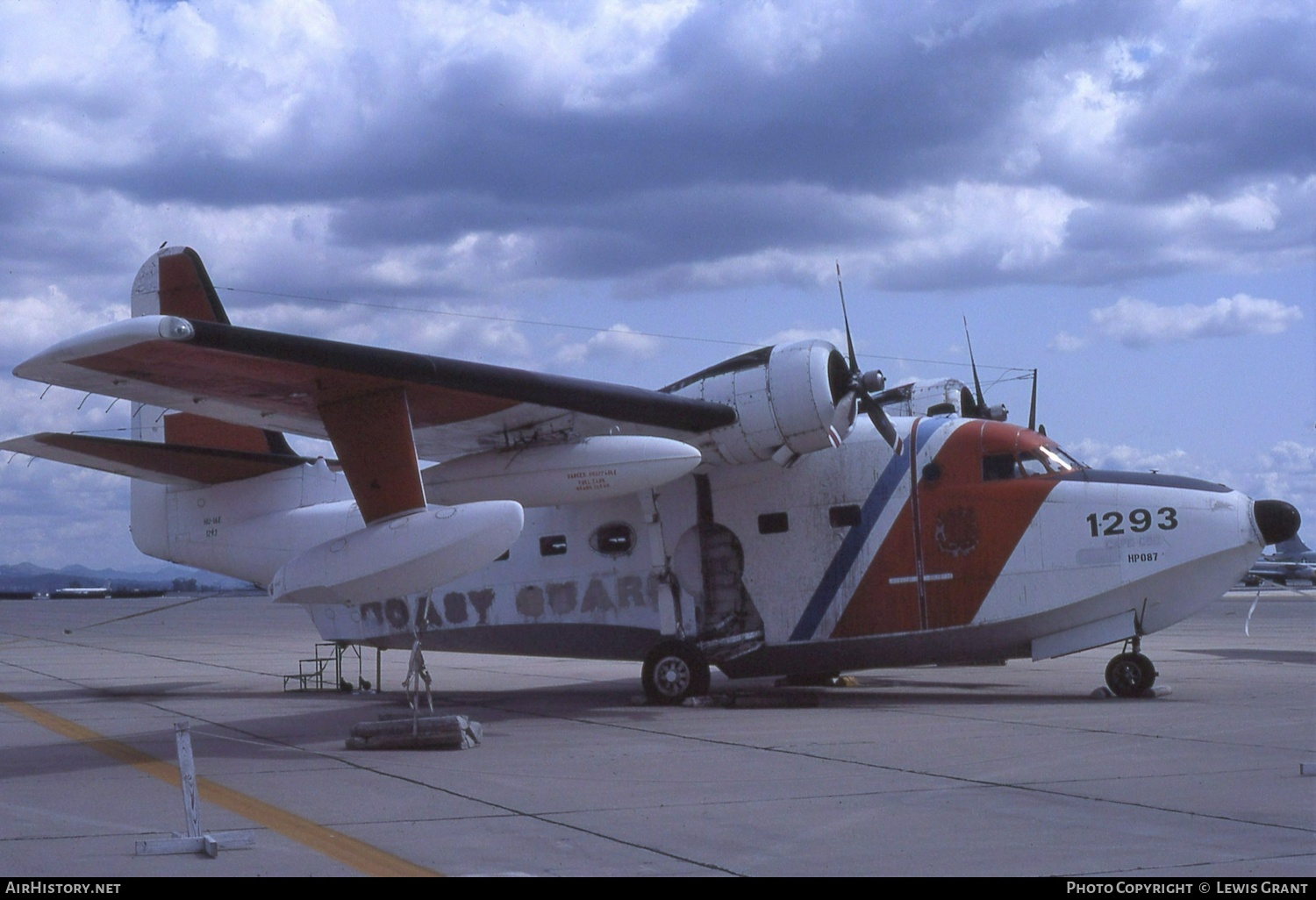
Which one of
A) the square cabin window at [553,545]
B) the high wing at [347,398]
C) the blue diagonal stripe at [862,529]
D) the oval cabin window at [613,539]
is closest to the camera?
the high wing at [347,398]

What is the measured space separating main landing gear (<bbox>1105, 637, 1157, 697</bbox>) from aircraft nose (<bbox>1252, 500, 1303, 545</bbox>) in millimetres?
1879

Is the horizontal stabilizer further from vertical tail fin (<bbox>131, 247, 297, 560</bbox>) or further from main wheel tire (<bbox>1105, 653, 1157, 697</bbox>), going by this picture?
main wheel tire (<bbox>1105, 653, 1157, 697</bbox>)

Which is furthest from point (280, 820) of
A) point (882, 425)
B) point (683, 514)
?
point (882, 425)

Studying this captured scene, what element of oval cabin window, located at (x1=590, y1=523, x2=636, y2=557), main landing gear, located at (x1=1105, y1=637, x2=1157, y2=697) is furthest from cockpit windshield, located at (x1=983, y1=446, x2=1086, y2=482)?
oval cabin window, located at (x1=590, y1=523, x2=636, y2=557)

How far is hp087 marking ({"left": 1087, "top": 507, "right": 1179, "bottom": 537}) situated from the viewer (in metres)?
14.2

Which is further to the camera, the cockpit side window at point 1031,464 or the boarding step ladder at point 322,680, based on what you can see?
the boarding step ladder at point 322,680

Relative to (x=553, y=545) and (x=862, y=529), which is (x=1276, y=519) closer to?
(x=862, y=529)

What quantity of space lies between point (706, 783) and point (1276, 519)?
27.3ft

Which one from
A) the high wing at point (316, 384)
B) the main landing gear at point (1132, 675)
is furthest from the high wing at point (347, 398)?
the main landing gear at point (1132, 675)

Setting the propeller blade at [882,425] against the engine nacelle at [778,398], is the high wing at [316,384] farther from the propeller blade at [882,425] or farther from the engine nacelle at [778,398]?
the propeller blade at [882,425]

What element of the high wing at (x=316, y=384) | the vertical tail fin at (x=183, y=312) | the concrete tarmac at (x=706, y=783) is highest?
the vertical tail fin at (x=183, y=312)

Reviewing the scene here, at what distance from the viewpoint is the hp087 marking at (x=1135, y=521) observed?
1416 centimetres

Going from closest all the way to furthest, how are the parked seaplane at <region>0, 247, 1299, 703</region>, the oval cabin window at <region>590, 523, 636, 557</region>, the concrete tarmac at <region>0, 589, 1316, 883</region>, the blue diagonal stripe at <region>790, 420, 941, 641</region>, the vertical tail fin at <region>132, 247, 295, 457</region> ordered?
the concrete tarmac at <region>0, 589, 1316, 883</region> < the parked seaplane at <region>0, 247, 1299, 703</region> < the blue diagonal stripe at <region>790, 420, 941, 641</region> < the oval cabin window at <region>590, 523, 636, 557</region> < the vertical tail fin at <region>132, 247, 295, 457</region>
